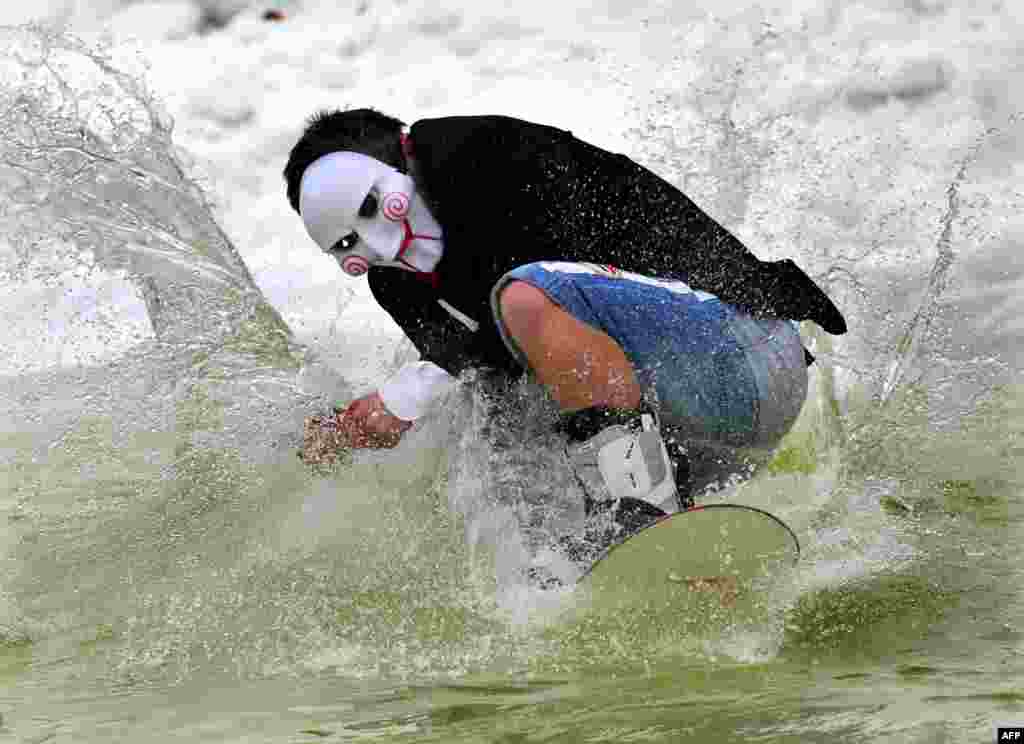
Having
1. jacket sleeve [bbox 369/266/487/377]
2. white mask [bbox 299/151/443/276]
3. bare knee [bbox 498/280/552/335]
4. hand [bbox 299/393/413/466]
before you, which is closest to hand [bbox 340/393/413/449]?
hand [bbox 299/393/413/466]

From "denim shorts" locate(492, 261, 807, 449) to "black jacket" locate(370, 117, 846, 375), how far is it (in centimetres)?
5

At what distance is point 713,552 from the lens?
1.68m

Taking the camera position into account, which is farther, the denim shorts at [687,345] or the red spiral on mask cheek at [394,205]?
the red spiral on mask cheek at [394,205]

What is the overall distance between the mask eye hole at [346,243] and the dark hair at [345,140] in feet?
0.31

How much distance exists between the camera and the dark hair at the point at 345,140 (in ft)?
6.56

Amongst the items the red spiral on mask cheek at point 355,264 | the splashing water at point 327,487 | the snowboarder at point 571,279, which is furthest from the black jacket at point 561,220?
the splashing water at point 327,487

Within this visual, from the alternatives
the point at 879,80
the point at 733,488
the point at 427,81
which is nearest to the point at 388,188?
the point at 733,488

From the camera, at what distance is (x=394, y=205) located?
1.96 meters

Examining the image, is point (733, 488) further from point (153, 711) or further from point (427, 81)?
point (427, 81)

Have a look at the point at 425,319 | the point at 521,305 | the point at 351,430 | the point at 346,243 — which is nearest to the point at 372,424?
the point at 351,430

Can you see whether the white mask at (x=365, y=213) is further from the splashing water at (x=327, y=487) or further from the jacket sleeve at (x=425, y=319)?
the splashing water at (x=327, y=487)

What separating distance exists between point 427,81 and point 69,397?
478 centimetres

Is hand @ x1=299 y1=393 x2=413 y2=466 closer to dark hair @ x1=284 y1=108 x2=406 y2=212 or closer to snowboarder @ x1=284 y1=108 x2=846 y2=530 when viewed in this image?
snowboarder @ x1=284 y1=108 x2=846 y2=530

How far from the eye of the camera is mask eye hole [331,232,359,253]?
1.99 m
